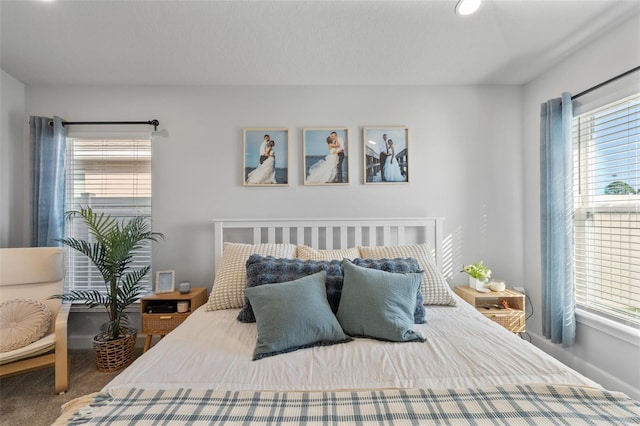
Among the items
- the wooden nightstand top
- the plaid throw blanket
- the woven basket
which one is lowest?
the woven basket

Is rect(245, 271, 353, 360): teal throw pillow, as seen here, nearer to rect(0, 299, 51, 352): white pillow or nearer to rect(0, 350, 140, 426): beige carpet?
Result: rect(0, 350, 140, 426): beige carpet

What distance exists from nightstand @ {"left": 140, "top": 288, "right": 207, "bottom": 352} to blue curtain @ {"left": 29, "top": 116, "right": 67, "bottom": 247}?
1.04m

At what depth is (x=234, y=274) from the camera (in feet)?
6.69

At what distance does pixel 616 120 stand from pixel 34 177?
4.52 m

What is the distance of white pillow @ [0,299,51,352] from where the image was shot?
1.94 metres

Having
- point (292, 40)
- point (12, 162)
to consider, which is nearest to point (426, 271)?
point (292, 40)

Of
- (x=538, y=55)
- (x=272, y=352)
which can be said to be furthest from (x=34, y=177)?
(x=538, y=55)

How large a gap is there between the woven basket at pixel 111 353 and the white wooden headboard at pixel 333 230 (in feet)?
3.11

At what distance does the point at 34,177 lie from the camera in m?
2.55

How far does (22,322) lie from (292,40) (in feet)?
8.94

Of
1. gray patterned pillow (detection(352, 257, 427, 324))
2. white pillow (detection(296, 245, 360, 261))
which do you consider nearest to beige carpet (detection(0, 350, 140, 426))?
white pillow (detection(296, 245, 360, 261))

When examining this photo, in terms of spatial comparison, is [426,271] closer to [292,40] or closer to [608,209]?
[608,209]

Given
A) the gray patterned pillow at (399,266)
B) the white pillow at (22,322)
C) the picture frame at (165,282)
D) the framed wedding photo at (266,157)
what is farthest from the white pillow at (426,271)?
the white pillow at (22,322)

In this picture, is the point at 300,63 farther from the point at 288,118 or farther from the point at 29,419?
the point at 29,419
